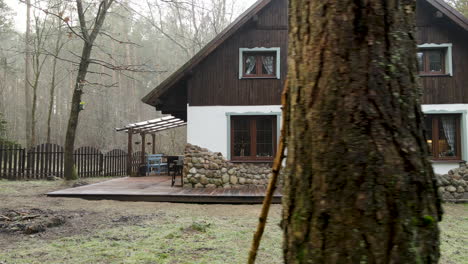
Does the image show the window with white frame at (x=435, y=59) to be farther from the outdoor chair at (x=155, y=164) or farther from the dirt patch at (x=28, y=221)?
the outdoor chair at (x=155, y=164)

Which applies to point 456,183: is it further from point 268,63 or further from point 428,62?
point 268,63

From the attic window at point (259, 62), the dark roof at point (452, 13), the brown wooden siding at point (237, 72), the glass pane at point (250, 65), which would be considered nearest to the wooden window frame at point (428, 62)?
the dark roof at point (452, 13)

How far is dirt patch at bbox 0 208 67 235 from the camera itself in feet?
16.2

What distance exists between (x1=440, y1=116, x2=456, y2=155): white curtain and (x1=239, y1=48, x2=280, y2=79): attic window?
5073 mm

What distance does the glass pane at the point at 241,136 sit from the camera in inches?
390

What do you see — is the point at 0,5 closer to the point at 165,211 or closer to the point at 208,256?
the point at 165,211

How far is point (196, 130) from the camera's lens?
9836 mm

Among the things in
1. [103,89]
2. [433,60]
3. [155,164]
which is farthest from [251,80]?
[103,89]

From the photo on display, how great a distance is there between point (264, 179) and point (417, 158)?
8.81 m

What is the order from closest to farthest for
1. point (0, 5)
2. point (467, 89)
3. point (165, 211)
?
point (165, 211), point (467, 89), point (0, 5)

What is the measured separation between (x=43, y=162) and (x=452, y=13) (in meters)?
15.9

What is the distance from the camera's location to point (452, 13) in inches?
348

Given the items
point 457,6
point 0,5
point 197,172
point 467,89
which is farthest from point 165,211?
point 0,5

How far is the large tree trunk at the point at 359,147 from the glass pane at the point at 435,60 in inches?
401
